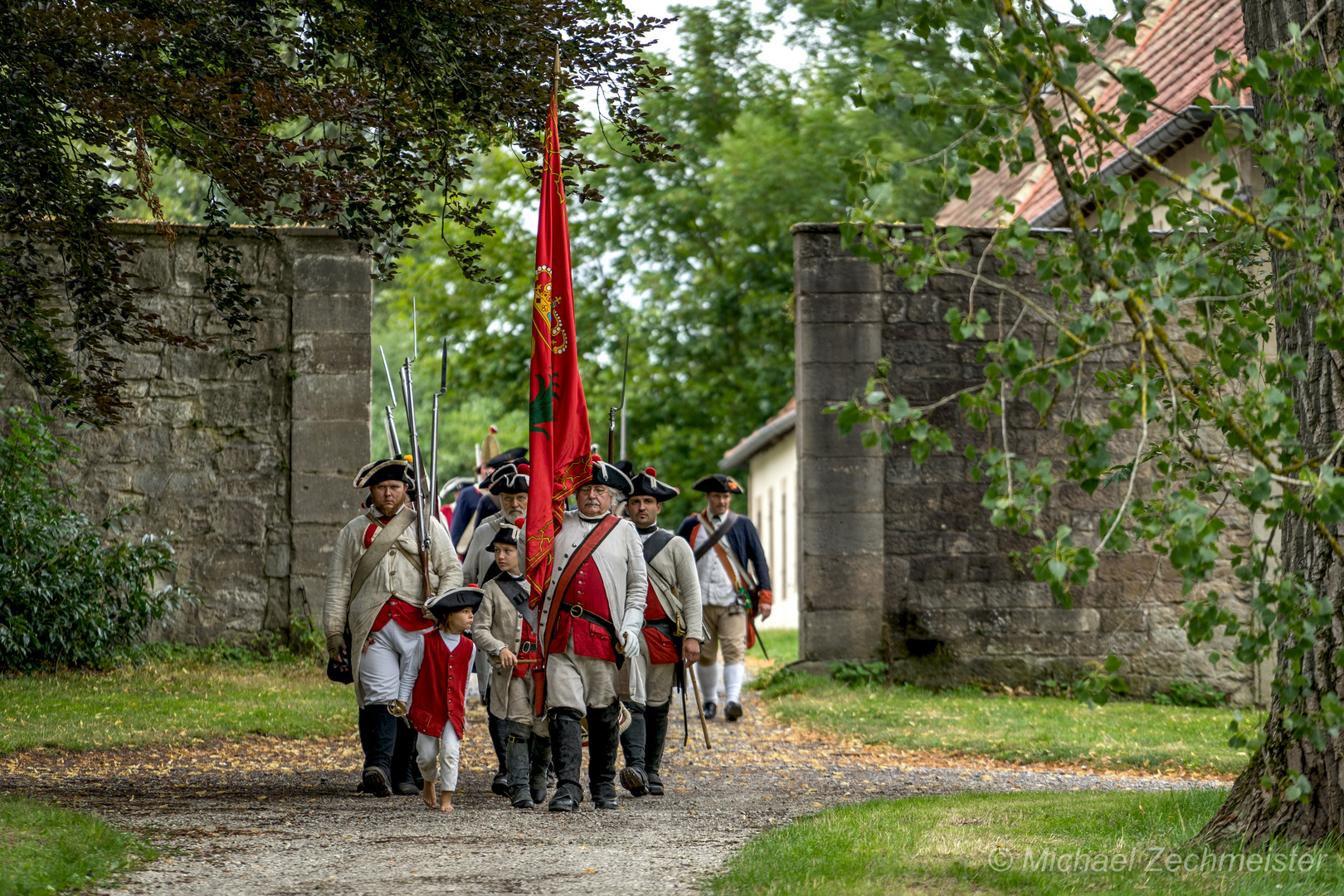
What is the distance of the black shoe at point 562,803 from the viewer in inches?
301

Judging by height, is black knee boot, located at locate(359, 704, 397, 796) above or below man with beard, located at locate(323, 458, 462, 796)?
below

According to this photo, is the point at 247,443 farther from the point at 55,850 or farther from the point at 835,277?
the point at 55,850

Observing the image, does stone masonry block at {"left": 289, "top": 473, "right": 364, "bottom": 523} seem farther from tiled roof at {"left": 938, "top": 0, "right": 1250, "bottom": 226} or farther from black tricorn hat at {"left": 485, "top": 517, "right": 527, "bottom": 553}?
tiled roof at {"left": 938, "top": 0, "right": 1250, "bottom": 226}

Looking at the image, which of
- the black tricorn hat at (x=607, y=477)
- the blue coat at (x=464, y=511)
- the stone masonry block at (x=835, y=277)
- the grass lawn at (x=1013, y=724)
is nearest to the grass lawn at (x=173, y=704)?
the blue coat at (x=464, y=511)

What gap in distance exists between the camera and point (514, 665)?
8016mm

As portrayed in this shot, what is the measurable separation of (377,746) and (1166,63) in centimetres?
1314

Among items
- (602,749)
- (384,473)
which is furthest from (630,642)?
(384,473)

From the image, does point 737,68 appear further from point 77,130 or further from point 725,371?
point 77,130

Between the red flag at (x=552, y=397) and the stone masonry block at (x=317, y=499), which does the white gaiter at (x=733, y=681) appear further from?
the red flag at (x=552, y=397)

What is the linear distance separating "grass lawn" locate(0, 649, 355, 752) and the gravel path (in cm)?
30

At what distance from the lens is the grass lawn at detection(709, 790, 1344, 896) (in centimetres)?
537

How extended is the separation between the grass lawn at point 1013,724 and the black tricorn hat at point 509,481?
332 cm

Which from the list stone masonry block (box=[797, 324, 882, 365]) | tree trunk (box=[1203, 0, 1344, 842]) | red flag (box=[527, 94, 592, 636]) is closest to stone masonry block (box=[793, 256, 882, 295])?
stone masonry block (box=[797, 324, 882, 365])

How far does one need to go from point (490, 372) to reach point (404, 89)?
21.3 m
